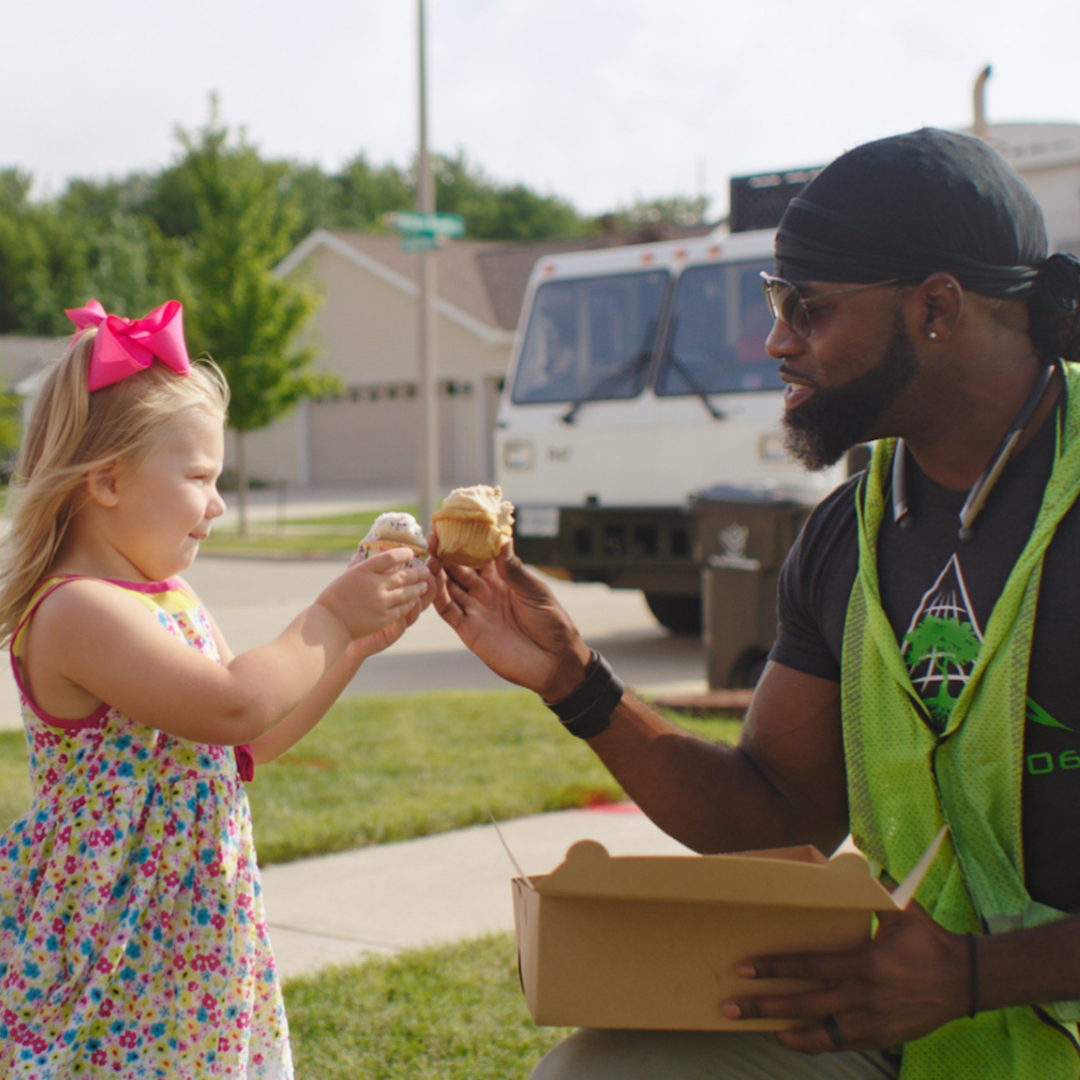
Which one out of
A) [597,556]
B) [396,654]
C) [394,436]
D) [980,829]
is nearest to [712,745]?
[980,829]

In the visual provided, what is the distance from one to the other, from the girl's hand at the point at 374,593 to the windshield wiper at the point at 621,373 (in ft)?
23.5

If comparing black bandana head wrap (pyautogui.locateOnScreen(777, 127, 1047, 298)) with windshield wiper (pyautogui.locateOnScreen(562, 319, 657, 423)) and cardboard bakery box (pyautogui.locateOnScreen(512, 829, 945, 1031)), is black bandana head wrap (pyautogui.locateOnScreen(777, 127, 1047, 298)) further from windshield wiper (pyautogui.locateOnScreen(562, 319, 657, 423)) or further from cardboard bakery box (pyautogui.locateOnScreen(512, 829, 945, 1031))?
windshield wiper (pyautogui.locateOnScreen(562, 319, 657, 423))

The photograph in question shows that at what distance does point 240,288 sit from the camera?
2291 centimetres

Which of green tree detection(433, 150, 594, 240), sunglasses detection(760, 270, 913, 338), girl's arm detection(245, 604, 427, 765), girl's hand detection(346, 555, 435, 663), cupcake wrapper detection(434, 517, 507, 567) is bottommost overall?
girl's arm detection(245, 604, 427, 765)

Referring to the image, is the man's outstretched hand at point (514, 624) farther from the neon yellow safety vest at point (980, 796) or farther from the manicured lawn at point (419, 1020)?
the manicured lawn at point (419, 1020)

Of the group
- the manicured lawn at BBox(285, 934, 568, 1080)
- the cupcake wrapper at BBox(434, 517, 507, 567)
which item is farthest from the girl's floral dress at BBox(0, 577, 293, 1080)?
the manicured lawn at BBox(285, 934, 568, 1080)

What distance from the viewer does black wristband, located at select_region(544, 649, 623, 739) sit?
244 centimetres

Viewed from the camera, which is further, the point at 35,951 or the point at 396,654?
the point at 396,654

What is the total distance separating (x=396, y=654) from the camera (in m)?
10.1

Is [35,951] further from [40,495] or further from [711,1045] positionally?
[711,1045]

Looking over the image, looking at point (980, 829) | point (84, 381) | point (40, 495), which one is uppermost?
point (84, 381)

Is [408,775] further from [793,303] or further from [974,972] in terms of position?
[974,972]

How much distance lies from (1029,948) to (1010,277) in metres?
1.04

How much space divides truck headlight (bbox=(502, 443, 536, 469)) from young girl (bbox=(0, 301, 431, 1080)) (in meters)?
7.36
